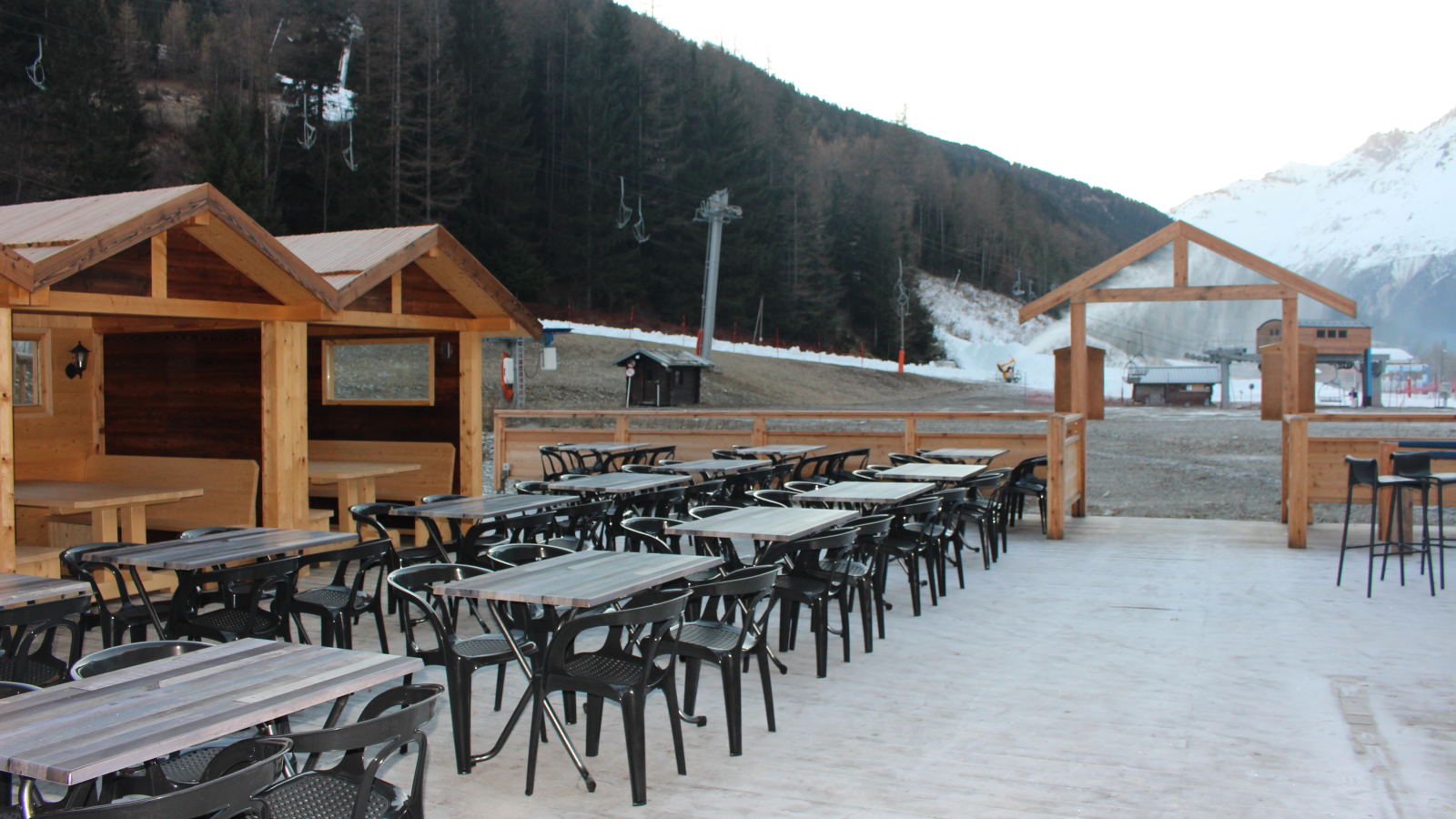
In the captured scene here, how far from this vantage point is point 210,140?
32.0 metres

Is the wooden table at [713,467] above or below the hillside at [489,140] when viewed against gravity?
below

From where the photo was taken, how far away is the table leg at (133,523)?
6.50 meters

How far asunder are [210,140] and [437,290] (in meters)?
28.7

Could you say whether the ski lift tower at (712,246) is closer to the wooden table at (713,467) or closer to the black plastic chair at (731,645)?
the wooden table at (713,467)

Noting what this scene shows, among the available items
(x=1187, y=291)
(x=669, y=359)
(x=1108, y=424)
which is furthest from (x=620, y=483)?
(x=1108, y=424)

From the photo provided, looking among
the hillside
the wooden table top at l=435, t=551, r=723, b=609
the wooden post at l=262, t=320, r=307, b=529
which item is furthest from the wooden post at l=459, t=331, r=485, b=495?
the hillside

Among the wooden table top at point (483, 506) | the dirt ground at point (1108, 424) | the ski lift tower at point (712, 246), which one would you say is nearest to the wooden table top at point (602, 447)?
the wooden table top at point (483, 506)

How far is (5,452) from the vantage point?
521cm

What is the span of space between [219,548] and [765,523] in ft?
8.53

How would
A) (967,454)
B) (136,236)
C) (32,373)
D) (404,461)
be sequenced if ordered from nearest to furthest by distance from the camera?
(136,236) < (32,373) < (404,461) < (967,454)

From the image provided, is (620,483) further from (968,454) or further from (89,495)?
(968,454)

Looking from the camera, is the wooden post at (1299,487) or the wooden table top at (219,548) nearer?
the wooden table top at (219,548)

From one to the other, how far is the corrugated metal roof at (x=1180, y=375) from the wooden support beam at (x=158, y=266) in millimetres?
44192

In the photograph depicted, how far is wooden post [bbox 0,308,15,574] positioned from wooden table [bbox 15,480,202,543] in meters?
0.72
